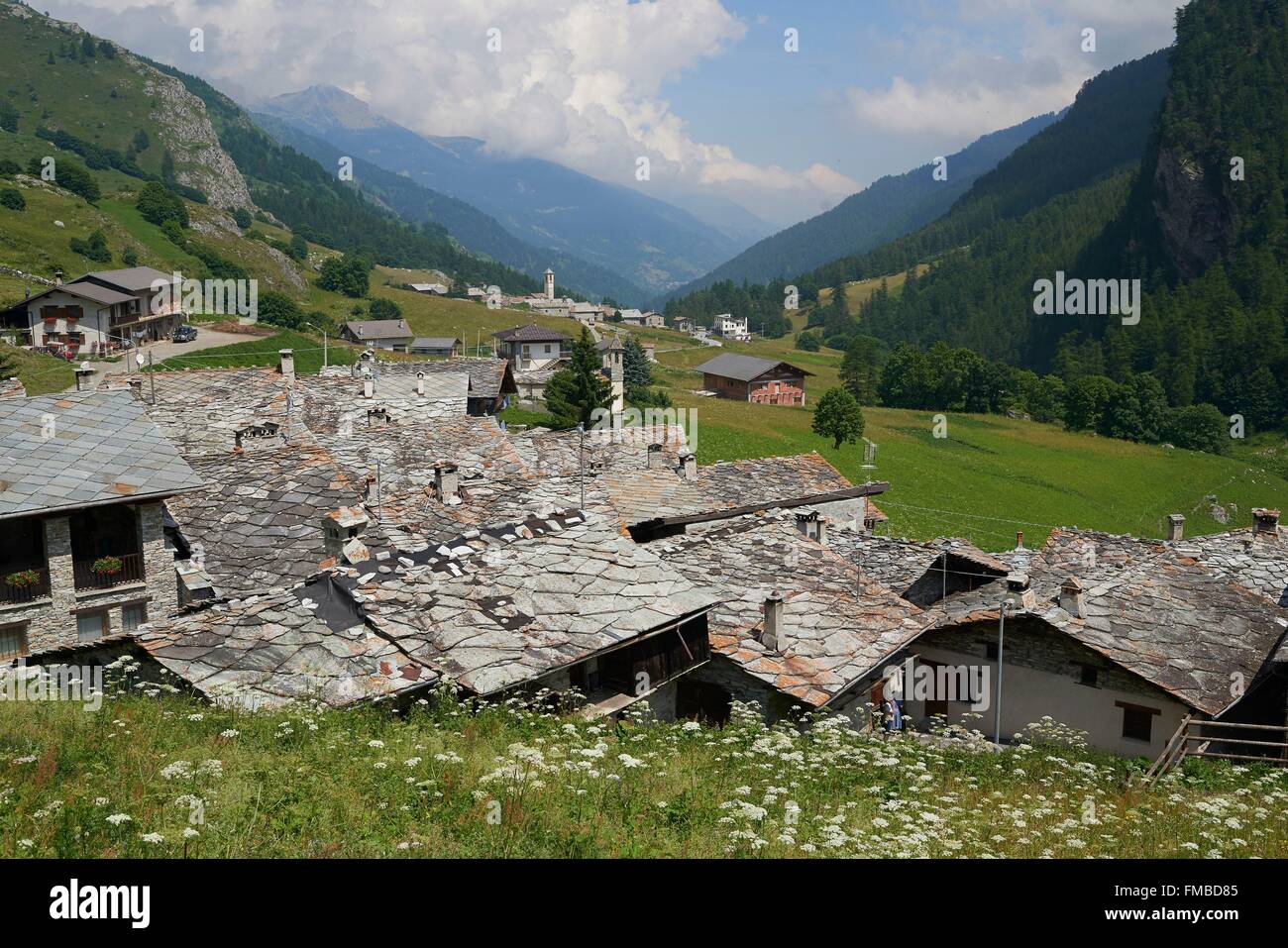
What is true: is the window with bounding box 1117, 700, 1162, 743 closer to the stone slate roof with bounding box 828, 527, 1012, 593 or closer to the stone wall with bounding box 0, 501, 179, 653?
the stone slate roof with bounding box 828, 527, 1012, 593

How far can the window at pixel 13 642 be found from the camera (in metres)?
20.6

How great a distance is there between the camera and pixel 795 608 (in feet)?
70.2

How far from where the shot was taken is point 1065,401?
130 metres

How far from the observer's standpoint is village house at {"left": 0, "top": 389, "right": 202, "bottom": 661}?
20.1 m

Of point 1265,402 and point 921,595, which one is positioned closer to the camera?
point 921,595

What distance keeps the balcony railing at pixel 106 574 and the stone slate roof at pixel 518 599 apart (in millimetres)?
8383

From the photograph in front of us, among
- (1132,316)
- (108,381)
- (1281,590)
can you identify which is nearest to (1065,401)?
(1132,316)

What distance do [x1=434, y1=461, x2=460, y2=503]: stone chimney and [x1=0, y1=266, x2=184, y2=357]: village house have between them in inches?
2839

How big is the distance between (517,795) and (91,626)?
17252 mm

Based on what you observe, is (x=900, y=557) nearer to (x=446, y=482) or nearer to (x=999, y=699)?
(x=999, y=699)

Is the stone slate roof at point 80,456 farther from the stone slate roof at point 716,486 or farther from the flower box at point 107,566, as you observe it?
the stone slate roof at point 716,486
